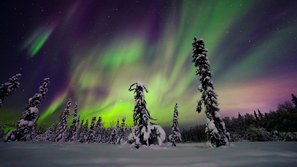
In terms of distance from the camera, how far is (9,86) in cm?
2991

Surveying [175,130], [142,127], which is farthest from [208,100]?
[175,130]

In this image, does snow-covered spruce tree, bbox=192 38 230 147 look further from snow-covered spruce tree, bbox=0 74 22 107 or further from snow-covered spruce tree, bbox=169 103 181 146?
snow-covered spruce tree, bbox=0 74 22 107

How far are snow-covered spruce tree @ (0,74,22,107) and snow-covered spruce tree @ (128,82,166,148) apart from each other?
25.7 metres

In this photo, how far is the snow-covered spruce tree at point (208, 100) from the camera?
18.0 m

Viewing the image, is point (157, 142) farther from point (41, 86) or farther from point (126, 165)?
point (41, 86)

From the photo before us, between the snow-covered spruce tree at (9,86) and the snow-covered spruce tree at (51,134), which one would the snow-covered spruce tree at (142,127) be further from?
the snow-covered spruce tree at (51,134)

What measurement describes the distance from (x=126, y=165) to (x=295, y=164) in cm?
532

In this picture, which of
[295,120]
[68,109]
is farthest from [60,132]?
[295,120]

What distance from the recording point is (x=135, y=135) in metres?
14.4

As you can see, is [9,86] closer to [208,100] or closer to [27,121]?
→ [27,121]

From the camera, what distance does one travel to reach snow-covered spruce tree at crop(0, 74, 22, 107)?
2972 cm

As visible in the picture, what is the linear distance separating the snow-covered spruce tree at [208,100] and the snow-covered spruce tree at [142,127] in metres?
7.10

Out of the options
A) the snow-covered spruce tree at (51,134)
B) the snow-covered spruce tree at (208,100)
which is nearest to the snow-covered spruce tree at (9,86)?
the snow-covered spruce tree at (208,100)

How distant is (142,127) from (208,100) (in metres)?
8.63
